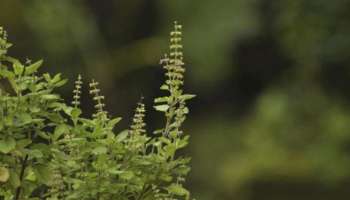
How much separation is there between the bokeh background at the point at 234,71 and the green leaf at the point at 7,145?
478cm

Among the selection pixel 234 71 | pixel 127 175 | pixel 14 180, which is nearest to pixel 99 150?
pixel 127 175

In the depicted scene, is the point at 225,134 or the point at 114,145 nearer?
the point at 114,145

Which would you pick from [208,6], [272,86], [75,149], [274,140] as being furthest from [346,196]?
[75,149]

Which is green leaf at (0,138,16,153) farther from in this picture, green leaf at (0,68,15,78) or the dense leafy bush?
green leaf at (0,68,15,78)

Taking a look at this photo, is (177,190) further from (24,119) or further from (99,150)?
(24,119)

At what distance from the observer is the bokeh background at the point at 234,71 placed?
23.3 ft

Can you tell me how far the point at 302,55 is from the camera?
26.5ft

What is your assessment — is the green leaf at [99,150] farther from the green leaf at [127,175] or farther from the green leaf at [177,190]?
the green leaf at [177,190]

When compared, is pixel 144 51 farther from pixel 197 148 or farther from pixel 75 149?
pixel 75 149

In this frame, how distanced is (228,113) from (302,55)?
1503 mm

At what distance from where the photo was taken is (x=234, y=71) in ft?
31.6

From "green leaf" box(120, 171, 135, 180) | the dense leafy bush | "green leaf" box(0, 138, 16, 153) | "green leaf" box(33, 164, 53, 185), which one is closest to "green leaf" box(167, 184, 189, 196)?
the dense leafy bush

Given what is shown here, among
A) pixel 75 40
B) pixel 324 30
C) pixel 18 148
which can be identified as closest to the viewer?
pixel 18 148

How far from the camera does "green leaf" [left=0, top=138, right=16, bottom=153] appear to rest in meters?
2.17
